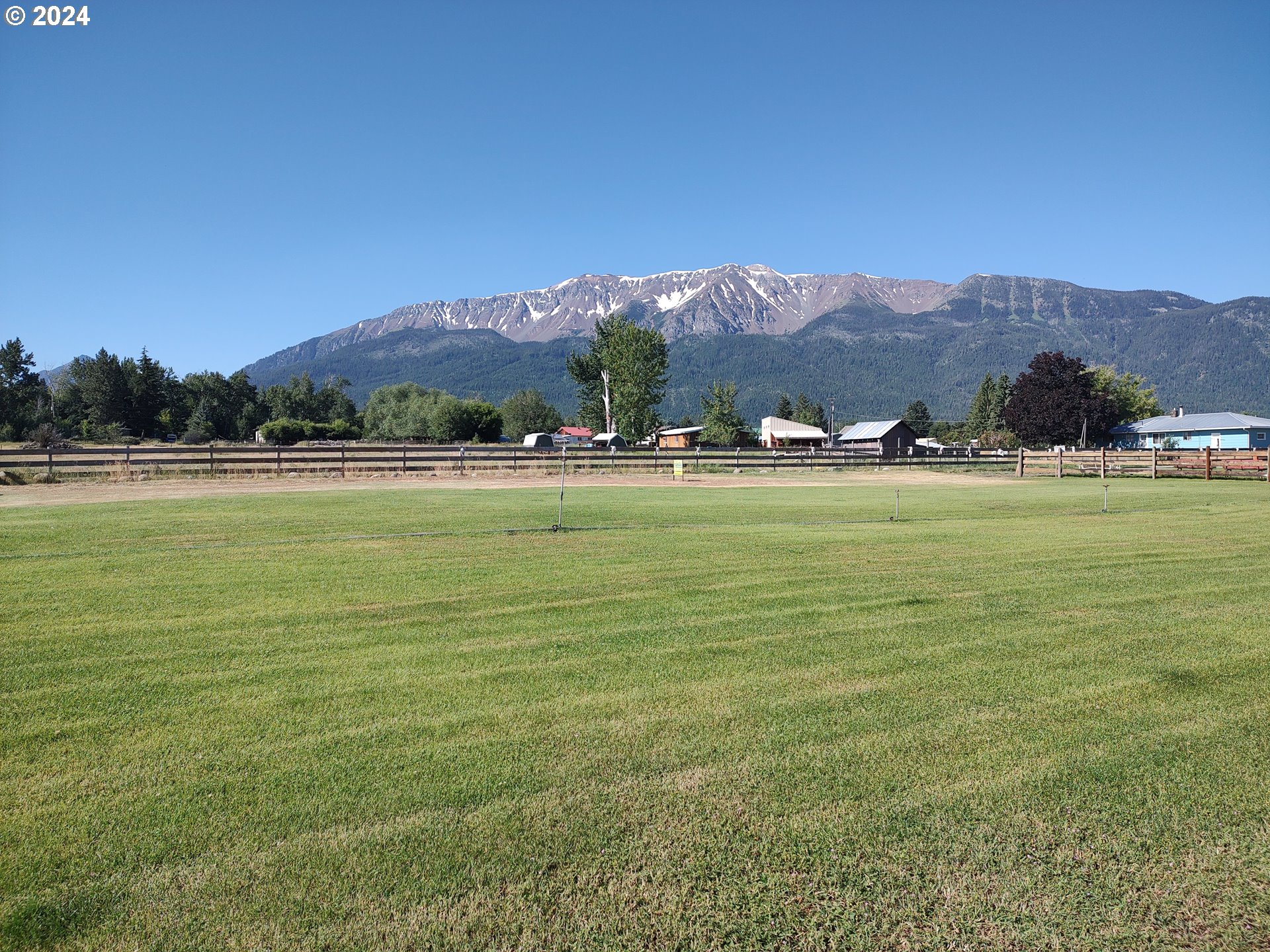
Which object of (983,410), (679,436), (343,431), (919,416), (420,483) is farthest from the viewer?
(919,416)

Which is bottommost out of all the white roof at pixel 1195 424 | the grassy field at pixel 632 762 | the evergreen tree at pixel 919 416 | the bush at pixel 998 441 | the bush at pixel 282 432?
the grassy field at pixel 632 762

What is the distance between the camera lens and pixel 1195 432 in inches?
3597

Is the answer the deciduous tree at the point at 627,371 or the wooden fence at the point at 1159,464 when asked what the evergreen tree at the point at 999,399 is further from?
the wooden fence at the point at 1159,464

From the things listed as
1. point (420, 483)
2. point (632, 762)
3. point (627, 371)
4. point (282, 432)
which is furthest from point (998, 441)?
point (632, 762)

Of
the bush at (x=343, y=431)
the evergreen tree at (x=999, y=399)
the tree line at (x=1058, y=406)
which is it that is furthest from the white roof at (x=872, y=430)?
the bush at (x=343, y=431)

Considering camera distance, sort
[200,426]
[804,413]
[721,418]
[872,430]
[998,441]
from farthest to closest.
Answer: [804,413]
[200,426]
[721,418]
[998,441]
[872,430]

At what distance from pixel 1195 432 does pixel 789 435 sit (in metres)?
57.5

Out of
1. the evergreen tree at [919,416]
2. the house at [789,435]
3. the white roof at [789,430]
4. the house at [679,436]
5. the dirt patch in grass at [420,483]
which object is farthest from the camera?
the evergreen tree at [919,416]

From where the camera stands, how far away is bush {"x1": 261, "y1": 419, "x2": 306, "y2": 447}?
116m

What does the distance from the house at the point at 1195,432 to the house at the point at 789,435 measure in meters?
44.1

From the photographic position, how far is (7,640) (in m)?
6.77

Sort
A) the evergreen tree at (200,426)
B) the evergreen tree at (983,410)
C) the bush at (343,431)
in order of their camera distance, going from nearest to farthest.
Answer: the evergreen tree at (200,426)
the bush at (343,431)
the evergreen tree at (983,410)

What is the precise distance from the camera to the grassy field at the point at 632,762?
3098 millimetres

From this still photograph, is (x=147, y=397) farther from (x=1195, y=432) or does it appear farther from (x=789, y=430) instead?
(x=1195, y=432)
